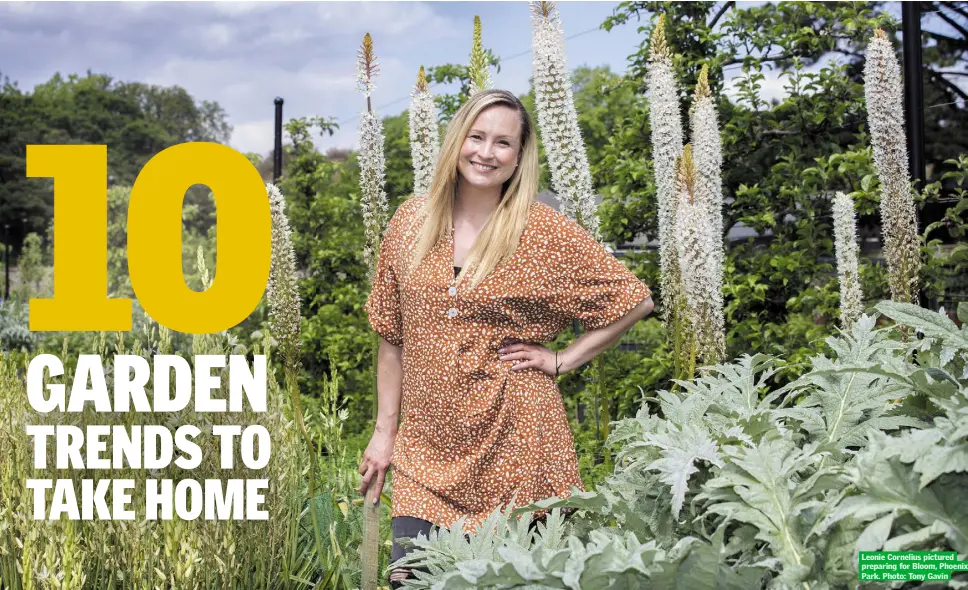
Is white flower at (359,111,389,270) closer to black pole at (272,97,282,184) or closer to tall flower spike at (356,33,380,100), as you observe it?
tall flower spike at (356,33,380,100)

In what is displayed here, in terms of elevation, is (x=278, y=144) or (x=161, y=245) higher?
(x=278, y=144)

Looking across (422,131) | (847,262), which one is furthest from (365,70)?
(847,262)

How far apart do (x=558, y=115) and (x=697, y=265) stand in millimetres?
667

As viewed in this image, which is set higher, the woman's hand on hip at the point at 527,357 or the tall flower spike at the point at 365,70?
the tall flower spike at the point at 365,70

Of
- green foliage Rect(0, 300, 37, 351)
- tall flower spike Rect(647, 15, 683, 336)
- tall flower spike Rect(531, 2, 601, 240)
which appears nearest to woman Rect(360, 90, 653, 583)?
tall flower spike Rect(531, 2, 601, 240)

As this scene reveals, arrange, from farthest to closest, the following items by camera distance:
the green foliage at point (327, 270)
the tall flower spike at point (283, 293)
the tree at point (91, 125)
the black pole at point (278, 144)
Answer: the tree at point (91, 125) → the black pole at point (278, 144) → the green foliage at point (327, 270) → the tall flower spike at point (283, 293)

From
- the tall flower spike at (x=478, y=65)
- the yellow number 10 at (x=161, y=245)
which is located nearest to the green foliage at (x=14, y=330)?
the yellow number 10 at (x=161, y=245)

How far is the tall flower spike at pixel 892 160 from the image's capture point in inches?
128

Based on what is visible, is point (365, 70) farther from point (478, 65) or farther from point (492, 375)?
point (492, 375)

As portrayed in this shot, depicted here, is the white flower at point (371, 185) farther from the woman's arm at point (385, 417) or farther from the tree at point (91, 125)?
the tree at point (91, 125)

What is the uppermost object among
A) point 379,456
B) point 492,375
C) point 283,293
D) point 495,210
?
point 495,210

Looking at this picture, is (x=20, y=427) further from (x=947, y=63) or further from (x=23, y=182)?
(x=23, y=182)

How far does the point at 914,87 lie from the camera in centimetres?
399

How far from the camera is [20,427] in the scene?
2.91 meters
